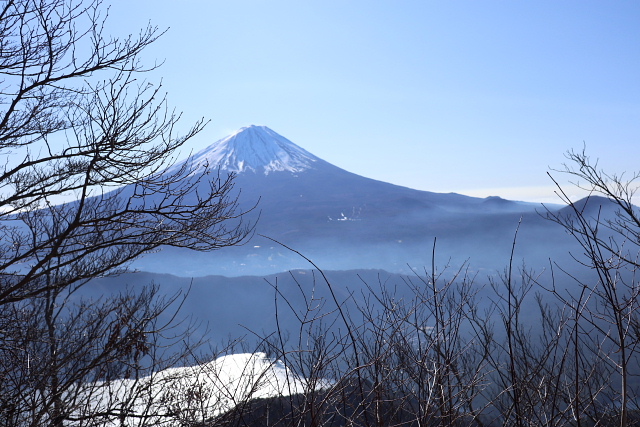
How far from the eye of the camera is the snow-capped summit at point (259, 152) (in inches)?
2889

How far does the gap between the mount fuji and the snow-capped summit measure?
0.15m

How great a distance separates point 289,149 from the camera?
79125 mm

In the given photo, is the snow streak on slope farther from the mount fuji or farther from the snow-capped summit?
the snow-capped summit

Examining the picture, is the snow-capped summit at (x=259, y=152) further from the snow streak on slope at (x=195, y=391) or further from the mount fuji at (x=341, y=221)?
the snow streak on slope at (x=195, y=391)

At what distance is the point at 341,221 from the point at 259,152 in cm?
1609

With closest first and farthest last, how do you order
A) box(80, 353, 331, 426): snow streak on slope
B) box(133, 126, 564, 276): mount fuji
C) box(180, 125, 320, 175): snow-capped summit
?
box(80, 353, 331, 426): snow streak on slope
box(133, 126, 564, 276): mount fuji
box(180, 125, 320, 175): snow-capped summit

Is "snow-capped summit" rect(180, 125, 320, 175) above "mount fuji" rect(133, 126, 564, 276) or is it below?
above

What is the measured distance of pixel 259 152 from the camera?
254 feet

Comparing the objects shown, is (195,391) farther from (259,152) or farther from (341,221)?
(259,152)

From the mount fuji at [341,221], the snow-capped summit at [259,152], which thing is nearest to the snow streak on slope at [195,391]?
the mount fuji at [341,221]

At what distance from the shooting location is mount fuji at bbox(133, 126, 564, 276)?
72438 millimetres

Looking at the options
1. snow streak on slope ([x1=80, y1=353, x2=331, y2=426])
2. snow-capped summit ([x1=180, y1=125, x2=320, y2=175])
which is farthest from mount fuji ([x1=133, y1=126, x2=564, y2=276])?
snow streak on slope ([x1=80, y1=353, x2=331, y2=426])

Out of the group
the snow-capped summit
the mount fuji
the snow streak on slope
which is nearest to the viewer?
the snow streak on slope

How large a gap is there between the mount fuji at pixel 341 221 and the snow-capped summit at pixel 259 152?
0.15 metres
